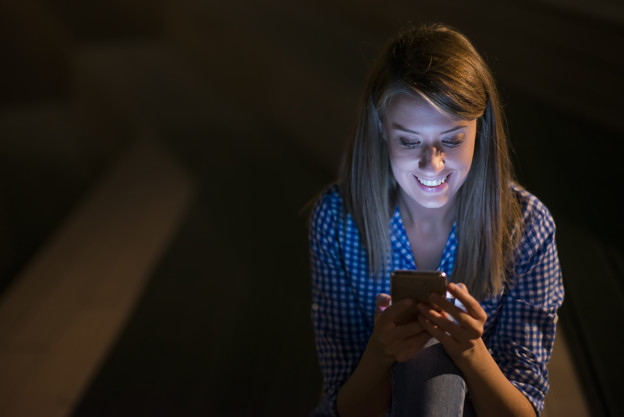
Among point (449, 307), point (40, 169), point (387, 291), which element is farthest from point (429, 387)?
point (40, 169)

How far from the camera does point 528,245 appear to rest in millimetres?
1486

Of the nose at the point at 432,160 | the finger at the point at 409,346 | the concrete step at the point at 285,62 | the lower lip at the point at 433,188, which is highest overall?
the nose at the point at 432,160

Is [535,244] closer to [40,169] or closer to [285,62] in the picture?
[40,169]

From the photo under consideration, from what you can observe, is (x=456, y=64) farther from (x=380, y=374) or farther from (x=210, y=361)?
(x=210, y=361)

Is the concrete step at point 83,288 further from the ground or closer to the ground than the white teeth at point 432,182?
closer to the ground

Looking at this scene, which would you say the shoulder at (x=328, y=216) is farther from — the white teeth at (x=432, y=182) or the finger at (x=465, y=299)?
the finger at (x=465, y=299)

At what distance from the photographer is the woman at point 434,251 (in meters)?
1.34

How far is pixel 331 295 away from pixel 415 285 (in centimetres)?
33

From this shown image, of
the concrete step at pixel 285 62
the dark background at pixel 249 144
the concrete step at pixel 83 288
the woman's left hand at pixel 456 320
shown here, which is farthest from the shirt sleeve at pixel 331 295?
the concrete step at pixel 285 62

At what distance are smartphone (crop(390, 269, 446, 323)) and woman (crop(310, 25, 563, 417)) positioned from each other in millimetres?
15

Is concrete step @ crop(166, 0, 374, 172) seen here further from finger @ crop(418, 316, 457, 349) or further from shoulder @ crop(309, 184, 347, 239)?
finger @ crop(418, 316, 457, 349)

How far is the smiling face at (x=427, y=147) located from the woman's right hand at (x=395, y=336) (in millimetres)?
242

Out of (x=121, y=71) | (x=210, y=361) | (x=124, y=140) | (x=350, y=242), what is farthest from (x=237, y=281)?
(x=121, y=71)

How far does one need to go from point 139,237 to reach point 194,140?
48.3 inches
